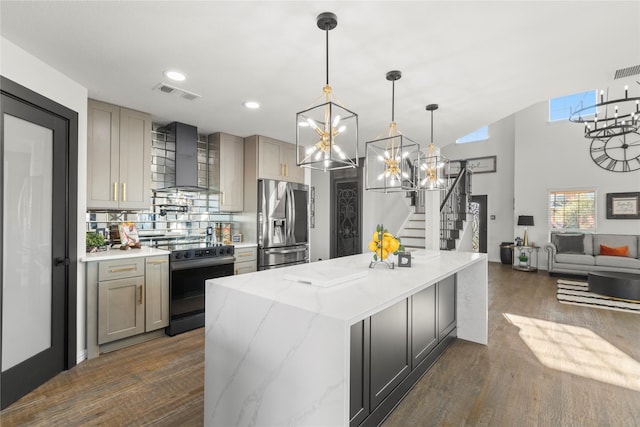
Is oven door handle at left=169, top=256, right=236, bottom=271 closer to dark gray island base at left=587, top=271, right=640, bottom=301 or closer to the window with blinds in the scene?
dark gray island base at left=587, top=271, right=640, bottom=301

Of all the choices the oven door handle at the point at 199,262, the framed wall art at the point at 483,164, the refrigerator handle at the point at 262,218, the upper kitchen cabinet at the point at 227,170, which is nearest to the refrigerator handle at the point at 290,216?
the refrigerator handle at the point at 262,218

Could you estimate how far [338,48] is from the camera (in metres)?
2.14

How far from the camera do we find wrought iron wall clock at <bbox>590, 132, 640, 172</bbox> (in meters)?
6.31

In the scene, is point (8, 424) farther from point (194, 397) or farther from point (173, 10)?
point (173, 10)

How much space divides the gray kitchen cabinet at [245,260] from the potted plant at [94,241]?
1.46 metres

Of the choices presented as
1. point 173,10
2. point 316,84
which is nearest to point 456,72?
point 316,84

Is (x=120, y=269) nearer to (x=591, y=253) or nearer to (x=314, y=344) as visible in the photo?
(x=314, y=344)

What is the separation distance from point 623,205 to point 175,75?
846 cm

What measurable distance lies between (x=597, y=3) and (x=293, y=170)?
3829 mm

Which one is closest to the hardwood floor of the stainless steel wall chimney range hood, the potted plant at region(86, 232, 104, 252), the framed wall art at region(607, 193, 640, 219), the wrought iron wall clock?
the potted plant at region(86, 232, 104, 252)

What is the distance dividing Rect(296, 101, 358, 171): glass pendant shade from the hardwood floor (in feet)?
5.55

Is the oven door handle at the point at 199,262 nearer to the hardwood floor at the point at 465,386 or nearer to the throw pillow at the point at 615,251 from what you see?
the hardwood floor at the point at 465,386

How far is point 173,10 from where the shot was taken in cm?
176

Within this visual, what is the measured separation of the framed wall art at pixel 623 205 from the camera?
6301mm
